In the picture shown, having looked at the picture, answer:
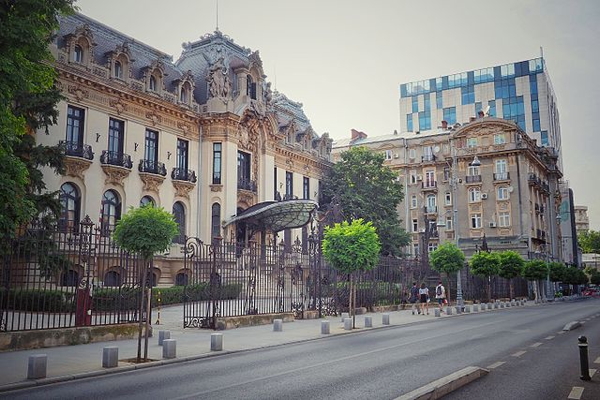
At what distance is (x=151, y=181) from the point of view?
Answer: 36000mm

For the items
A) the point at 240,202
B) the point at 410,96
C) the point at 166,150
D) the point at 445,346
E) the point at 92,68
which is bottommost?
the point at 445,346

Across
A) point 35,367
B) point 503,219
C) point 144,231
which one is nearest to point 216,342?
point 144,231

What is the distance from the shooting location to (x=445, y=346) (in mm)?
14992

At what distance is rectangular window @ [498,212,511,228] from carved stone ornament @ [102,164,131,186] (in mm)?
41603

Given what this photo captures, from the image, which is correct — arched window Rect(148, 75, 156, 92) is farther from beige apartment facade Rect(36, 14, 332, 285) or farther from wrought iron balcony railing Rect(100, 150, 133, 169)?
wrought iron balcony railing Rect(100, 150, 133, 169)

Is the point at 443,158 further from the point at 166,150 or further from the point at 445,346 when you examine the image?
the point at 445,346

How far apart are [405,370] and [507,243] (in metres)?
51.7

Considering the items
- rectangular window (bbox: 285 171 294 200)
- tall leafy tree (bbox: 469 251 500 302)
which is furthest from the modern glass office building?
tall leafy tree (bbox: 469 251 500 302)

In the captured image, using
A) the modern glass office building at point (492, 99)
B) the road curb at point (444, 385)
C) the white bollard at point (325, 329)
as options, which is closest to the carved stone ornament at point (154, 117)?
the white bollard at point (325, 329)

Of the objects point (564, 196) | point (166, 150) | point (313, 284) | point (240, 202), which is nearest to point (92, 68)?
point (166, 150)

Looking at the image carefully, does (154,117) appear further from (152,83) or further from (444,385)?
(444,385)

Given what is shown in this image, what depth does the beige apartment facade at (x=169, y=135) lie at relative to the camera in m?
31.9

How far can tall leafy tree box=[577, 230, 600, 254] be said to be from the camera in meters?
118

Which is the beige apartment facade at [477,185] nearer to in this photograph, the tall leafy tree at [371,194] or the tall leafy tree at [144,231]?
the tall leafy tree at [371,194]
